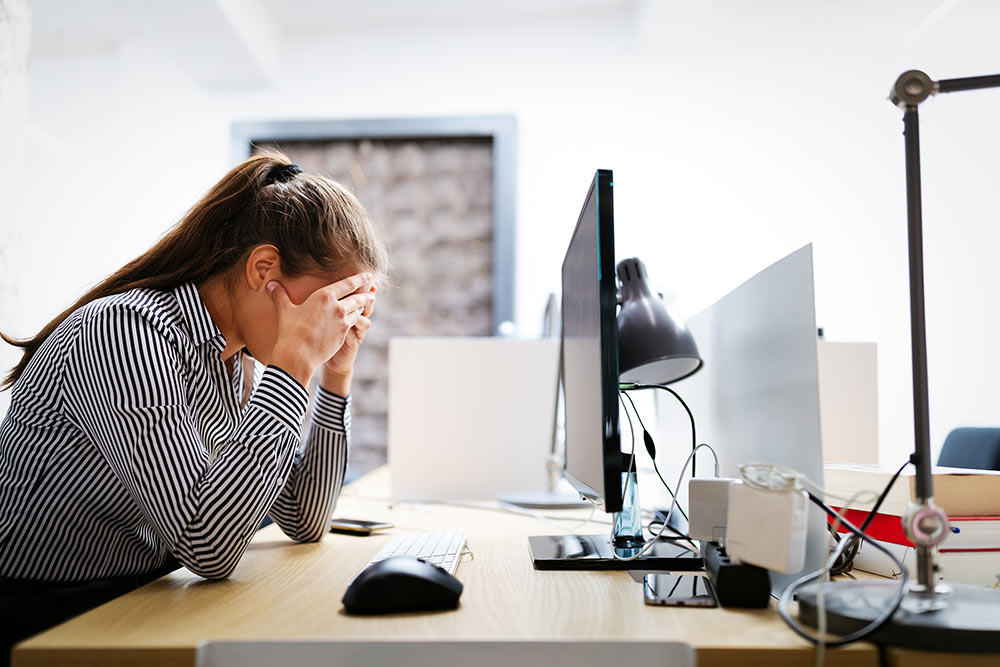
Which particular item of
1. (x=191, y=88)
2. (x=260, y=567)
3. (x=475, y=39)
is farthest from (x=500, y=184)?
(x=260, y=567)

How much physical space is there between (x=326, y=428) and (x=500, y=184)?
70.8 inches

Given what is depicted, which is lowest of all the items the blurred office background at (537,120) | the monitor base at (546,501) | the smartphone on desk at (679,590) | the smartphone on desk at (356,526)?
the monitor base at (546,501)

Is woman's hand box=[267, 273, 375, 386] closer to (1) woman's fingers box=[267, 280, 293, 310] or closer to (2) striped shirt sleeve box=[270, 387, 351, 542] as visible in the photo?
(1) woman's fingers box=[267, 280, 293, 310]

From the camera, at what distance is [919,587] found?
24.3 inches

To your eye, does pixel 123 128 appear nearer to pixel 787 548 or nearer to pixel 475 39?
pixel 475 39

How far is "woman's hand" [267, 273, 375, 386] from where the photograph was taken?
90 centimetres

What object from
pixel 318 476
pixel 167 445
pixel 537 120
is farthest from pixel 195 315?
pixel 537 120

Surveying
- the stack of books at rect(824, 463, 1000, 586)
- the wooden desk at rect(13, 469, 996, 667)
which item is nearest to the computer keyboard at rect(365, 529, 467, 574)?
the wooden desk at rect(13, 469, 996, 667)

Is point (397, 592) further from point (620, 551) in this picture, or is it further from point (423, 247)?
point (423, 247)

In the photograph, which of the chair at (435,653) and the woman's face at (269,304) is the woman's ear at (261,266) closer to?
the woman's face at (269,304)

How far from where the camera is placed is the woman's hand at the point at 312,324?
0.90 metres

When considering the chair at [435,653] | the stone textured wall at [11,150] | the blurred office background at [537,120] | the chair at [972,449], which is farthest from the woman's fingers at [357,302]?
the chair at [972,449]

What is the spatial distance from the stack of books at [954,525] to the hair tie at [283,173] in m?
0.88

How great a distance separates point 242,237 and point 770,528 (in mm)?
782
